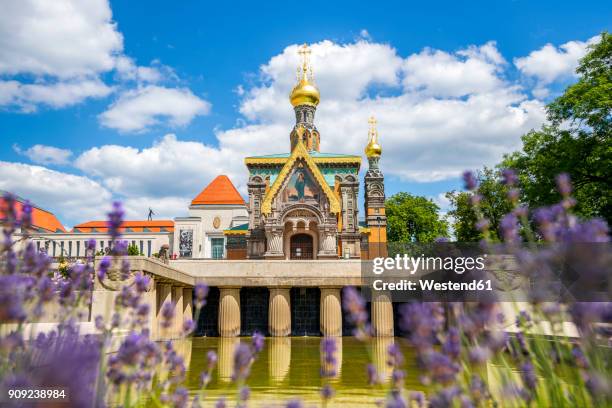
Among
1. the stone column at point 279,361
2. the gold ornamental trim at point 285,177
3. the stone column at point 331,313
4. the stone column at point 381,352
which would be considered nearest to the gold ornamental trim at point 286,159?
the gold ornamental trim at point 285,177

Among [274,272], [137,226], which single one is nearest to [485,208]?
[274,272]

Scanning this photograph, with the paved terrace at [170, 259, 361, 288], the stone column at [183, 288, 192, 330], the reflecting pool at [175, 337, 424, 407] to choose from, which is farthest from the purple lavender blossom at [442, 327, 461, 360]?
the stone column at [183, 288, 192, 330]

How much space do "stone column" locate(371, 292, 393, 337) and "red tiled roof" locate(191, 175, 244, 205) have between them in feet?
130

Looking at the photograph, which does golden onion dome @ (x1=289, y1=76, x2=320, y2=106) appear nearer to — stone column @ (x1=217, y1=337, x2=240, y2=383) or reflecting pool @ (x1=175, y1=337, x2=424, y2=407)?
stone column @ (x1=217, y1=337, x2=240, y2=383)

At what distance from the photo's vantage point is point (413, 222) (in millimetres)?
61344

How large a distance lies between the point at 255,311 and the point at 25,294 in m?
20.2

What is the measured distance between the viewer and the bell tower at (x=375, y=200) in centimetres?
4477

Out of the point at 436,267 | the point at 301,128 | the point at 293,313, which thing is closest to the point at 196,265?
the point at 293,313

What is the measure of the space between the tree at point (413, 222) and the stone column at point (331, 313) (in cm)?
3920

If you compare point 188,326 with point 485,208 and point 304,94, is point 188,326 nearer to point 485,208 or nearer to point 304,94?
point 485,208

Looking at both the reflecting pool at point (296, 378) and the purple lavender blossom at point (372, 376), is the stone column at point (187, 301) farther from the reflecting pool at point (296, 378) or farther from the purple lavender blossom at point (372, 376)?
the purple lavender blossom at point (372, 376)

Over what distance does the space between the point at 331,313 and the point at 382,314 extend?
2079mm

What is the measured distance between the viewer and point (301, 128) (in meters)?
51.3

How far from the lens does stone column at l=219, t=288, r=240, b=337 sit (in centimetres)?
2125
